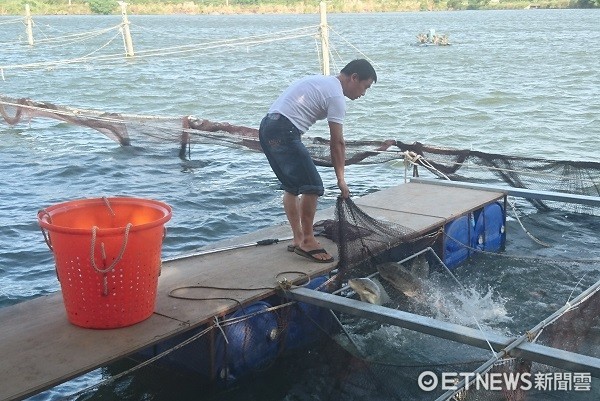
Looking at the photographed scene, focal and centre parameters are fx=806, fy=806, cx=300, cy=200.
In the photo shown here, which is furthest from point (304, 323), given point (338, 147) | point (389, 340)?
point (338, 147)

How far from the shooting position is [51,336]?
15.9 feet

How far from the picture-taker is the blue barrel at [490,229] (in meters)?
8.19

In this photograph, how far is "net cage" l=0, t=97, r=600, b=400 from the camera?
5.39 meters

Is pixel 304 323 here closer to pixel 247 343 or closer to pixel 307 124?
pixel 247 343

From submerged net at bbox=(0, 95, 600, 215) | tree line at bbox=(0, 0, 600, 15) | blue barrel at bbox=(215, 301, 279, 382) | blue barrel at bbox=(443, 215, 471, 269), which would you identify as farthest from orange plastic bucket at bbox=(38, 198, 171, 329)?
tree line at bbox=(0, 0, 600, 15)

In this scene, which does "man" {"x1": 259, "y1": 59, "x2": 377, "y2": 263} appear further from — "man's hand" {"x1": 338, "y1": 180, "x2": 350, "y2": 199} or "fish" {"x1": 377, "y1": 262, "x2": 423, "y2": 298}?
"fish" {"x1": 377, "y1": 262, "x2": 423, "y2": 298}

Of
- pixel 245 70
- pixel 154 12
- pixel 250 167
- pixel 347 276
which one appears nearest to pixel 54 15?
pixel 154 12

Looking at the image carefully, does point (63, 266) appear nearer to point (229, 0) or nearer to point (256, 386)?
point (256, 386)

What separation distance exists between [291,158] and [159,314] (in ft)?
5.43

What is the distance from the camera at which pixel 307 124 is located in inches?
244

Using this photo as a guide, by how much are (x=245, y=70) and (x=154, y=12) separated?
217ft

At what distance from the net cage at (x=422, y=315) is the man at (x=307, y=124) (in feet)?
1.19

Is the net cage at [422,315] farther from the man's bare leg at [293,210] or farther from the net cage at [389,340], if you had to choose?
the man's bare leg at [293,210]

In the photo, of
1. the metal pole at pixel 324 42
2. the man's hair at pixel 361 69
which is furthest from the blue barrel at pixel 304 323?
the metal pole at pixel 324 42
